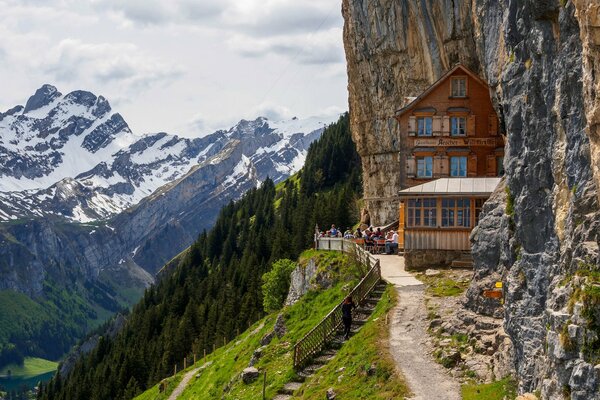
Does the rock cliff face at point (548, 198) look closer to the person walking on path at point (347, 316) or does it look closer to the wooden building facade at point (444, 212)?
the person walking on path at point (347, 316)

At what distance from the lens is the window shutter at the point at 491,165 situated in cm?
5856

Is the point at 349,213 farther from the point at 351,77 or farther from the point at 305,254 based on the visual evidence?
the point at 305,254

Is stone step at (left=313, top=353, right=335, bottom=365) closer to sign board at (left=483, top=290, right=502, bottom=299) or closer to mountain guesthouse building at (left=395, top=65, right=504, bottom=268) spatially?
sign board at (left=483, top=290, right=502, bottom=299)

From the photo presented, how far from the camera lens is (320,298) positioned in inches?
1807

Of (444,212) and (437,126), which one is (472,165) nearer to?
(437,126)

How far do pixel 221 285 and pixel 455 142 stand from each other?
7795 centimetres

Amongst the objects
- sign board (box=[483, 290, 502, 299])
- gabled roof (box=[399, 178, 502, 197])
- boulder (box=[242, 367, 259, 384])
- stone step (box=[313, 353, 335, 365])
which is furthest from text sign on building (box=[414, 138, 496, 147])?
sign board (box=[483, 290, 502, 299])

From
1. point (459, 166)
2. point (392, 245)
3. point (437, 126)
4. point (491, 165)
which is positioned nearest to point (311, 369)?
point (392, 245)

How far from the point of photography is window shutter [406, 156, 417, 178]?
196 ft

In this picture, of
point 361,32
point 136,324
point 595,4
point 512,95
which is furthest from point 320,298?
point 136,324

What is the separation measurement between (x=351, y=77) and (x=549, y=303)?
62966 mm

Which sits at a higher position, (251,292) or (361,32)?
(361,32)

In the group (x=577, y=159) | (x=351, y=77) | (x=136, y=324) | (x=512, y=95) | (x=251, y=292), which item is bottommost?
(x=136, y=324)

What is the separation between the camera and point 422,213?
4562cm
